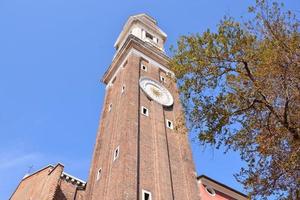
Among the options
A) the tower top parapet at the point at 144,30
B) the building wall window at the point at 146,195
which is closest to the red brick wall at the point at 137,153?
the building wall window at the point at 146,195

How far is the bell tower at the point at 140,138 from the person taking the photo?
14742 mm

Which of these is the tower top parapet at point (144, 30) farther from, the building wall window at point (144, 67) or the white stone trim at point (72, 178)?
the white stone trim at point (72, 178)

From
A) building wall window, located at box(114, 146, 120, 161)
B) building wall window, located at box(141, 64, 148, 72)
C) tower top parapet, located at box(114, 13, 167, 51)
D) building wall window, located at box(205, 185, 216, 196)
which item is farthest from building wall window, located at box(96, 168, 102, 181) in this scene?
tower top parapet, located at box(114, 13, 167, 51)

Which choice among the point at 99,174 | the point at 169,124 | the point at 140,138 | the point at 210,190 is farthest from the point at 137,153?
the point at 210,190

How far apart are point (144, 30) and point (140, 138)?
48.6 feet

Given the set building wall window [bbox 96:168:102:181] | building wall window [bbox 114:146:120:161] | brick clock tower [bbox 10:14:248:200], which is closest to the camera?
brick clock tower [bbox 10:14:248:200]

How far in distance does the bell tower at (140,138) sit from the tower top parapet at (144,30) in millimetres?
4298

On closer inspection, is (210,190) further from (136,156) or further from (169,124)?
(136,156)

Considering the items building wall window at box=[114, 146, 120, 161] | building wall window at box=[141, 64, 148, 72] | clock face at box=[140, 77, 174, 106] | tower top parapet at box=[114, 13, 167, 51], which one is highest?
tower top parapet at box=[114, 13, 167, 51]

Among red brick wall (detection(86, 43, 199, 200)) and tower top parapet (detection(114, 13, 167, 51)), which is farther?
tower top parapet (detection(114, 13, 167, 51))

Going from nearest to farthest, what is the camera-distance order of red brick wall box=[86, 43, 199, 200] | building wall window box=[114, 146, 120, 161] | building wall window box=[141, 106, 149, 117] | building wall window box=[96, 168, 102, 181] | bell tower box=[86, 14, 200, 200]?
red brick wall box=[86, 43, 199, 200]
bell tower box=[86, 14, 200, 200]
building wall window box=[114, 146, 120, 161]
building wall window box=[96, 168, 102, 181]
building wall window box=[141, 106, 149, 117]

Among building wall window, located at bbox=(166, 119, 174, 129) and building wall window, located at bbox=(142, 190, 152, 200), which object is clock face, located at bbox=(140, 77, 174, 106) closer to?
building wall window, located at bbox=(166, 119, 174, 129)

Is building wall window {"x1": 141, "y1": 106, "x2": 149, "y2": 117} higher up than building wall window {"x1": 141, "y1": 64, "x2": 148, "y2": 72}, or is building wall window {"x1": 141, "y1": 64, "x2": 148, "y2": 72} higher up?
building wall window {"x1": 141, "y1": 64, "x2": 148, "y2": 72}

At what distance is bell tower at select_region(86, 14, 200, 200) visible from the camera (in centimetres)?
1474
